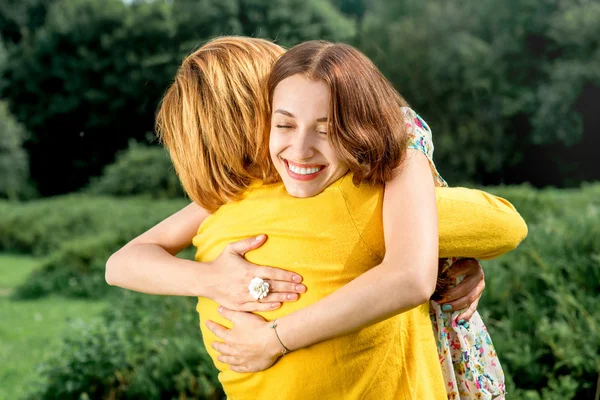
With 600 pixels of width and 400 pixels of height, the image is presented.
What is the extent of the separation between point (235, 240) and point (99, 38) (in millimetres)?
29691

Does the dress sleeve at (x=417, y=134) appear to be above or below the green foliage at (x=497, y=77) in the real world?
above

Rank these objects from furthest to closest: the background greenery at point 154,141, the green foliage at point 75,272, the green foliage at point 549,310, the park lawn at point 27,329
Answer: the green foliage at point 75,272 → the park lawn at point 27,329 → the background greenery at point 154,141 → the green foliage at point 549,310

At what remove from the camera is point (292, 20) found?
18344 millimetres

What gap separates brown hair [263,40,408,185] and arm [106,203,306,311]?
1.13 ft

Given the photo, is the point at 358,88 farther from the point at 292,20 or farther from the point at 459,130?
the point at 459,130

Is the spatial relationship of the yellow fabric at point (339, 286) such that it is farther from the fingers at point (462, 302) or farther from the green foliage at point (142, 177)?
the green foliage at point (142, 177)

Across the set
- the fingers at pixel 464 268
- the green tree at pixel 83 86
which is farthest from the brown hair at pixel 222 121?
the green tree at pixel 83 86

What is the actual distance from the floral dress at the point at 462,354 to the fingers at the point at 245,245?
53 centimetres

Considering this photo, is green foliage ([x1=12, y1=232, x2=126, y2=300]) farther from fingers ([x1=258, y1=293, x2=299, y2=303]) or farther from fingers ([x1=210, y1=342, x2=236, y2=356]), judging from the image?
fingers ([x1=258, y1=293, x2=299, y2=303])

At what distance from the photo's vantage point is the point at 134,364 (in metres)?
4.89

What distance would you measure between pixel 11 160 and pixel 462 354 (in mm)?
25534

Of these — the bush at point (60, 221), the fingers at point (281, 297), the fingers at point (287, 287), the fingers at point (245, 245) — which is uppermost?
the fingers at point (245, 245)

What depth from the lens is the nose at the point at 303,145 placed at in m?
1.84

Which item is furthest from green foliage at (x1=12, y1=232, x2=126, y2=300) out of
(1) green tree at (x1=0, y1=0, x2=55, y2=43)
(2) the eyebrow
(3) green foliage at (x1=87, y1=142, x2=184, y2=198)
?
(1) green tree at (x1=0, y1=0, x2=55, y2=43)
